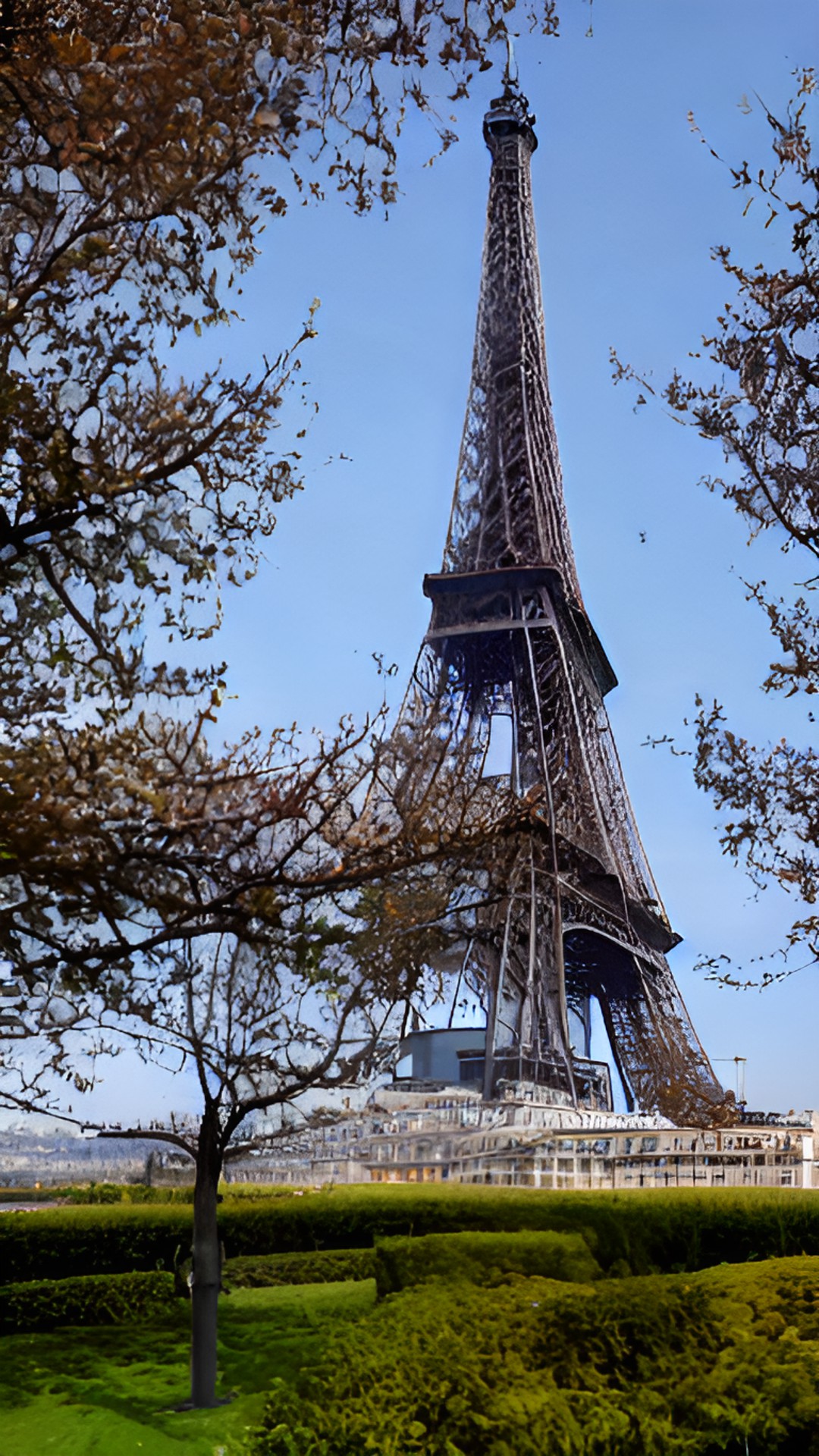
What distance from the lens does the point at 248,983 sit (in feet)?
28.7

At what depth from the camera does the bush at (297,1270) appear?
11.3m

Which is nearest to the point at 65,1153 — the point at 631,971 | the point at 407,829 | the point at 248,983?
the point at 248,983

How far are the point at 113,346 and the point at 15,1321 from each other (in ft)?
25.0

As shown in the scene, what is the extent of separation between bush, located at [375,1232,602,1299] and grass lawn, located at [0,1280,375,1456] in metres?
0.60

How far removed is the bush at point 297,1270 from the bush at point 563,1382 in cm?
560

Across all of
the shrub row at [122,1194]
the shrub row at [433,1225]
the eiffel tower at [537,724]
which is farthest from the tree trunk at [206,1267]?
the eiffel tower at [537,724]

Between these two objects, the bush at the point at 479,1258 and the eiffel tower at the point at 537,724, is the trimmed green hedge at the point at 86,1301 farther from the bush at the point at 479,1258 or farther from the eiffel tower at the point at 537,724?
the eiffel tower at the point at 537,724

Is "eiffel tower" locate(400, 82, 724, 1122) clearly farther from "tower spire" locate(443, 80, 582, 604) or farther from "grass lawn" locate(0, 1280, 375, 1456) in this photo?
"grass lawn" locate(0, 1280, 375, 1456)

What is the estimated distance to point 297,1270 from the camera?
1148 cm

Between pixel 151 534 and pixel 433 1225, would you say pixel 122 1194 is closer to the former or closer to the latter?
pixel 433 1225

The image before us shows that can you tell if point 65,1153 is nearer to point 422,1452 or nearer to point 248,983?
point 248,983

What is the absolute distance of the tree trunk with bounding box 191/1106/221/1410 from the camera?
725cm

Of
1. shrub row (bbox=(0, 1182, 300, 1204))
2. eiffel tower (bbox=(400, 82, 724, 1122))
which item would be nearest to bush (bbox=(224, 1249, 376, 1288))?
shrub row (bbox=(0, 1182, 300, 1204))

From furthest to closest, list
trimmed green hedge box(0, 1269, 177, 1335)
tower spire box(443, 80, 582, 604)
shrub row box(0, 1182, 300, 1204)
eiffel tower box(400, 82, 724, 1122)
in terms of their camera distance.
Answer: tower spire box(443, 80, 582, 604) < eiffel tower box(400, 82, 724, 1122) < shrub row box(0, 1182, 300, 1204) < trimmed green hedge box(0, 1269, 177, 1335)
